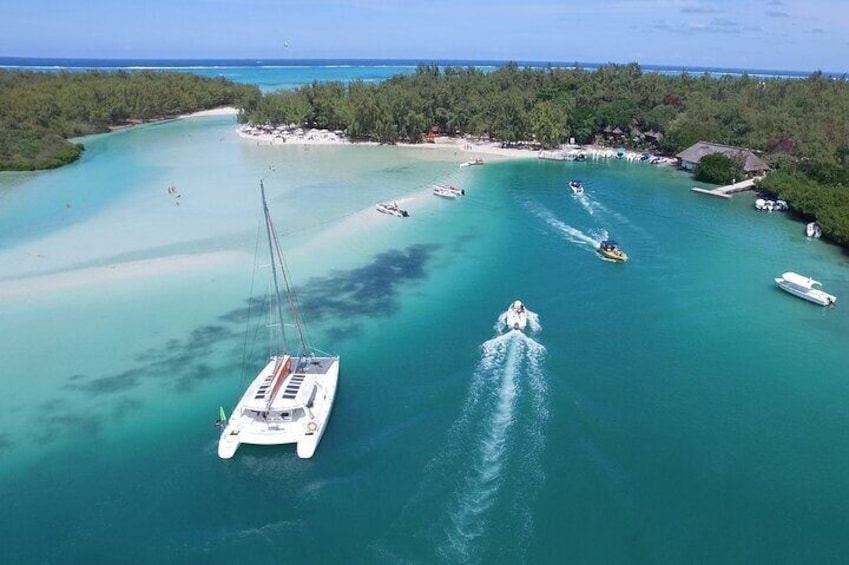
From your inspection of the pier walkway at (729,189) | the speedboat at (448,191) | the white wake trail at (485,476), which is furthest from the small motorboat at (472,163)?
the white wake trail at (485,476)

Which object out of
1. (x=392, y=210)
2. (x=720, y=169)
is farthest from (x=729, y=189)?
(x=392, y=210)

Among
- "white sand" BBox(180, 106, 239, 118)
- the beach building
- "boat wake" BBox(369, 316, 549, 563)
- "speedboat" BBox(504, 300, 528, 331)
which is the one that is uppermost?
the beach building

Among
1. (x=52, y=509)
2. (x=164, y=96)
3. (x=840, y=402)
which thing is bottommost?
(x=52, y=509)

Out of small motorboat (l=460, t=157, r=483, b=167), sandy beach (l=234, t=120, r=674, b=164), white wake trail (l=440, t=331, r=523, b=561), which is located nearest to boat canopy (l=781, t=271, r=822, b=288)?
white wake trail (l=440, t=331, r=523, b=561)

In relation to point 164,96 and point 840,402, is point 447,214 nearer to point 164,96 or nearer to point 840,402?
point 840,402

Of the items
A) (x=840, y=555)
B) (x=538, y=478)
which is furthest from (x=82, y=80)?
(x=840, y=555)

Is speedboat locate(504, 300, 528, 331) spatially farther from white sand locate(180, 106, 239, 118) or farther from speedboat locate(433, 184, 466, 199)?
white sand locate(180, 106, 239, 118)
